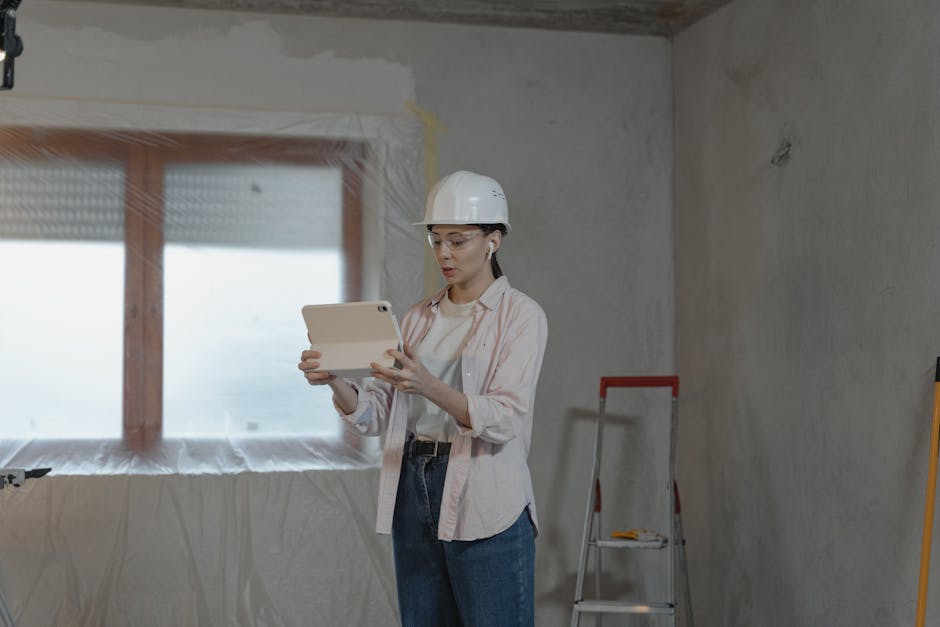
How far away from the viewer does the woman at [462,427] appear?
1910mm

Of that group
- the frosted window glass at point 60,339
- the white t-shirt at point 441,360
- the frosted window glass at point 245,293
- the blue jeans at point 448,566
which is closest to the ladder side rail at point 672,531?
the frosted window glass at point 245,293

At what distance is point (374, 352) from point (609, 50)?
2.37 metres

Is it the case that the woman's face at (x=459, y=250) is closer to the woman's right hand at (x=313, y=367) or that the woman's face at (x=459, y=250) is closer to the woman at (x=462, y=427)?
the woman at (x=462, y=427)

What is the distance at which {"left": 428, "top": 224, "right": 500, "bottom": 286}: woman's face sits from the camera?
80.0 inches

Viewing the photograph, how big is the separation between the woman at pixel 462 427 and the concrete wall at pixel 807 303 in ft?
3.59

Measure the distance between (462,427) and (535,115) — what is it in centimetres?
217

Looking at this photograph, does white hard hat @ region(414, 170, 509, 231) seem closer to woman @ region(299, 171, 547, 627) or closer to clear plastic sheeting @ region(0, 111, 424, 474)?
woman @ region(299, 171, 547, 627)

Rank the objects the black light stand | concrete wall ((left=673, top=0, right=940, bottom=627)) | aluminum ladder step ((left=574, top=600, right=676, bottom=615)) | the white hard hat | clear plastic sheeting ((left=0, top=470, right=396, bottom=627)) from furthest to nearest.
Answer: clear plastic sheeting ((left=0, top=470, right=396, bottom=627)), aluminum ladder step ((left=574, top=600, right=676, bottom=615)), concrete wall ((left=673, top=0, right=940, bottom=627)), the black light stand, the white hard hat

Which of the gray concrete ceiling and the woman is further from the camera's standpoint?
the gray concrete ceiling

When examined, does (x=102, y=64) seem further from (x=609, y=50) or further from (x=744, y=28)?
(x=744, y=28)

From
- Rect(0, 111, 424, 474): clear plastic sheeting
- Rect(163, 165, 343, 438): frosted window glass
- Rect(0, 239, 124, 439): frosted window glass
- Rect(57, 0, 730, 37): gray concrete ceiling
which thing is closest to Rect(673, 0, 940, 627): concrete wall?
Rect(57, 0, 730, 37): gray concrete ceiling

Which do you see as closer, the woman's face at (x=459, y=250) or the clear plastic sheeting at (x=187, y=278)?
the woman's face at (x=459, y=250)

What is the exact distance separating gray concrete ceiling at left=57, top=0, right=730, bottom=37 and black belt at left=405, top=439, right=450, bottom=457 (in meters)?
2.03

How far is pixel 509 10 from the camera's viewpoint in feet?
12.0
